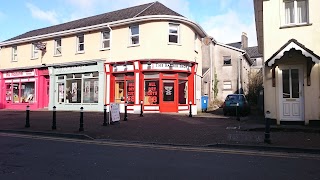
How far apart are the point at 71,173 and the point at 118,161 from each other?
1.48m

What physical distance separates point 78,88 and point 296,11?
18.0 metres

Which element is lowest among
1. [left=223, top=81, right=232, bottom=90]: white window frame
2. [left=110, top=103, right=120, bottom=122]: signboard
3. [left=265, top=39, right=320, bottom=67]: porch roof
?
[left=110, top=103, right=120, bottom=122]: signboard

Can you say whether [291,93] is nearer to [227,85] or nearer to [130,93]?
[130,93]

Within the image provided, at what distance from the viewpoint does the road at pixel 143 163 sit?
634 cm

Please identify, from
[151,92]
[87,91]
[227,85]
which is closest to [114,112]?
[151,92]

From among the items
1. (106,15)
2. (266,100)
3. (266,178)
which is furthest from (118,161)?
(106,15)

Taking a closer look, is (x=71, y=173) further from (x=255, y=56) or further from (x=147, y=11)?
(x=255, y=56)

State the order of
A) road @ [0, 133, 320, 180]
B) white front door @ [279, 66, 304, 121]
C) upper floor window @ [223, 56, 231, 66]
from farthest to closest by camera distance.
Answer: upper floor window @ [223, 56, 231, 66] < white front door @ [279, 66, 304, 121] < road @ [0, 133, 320, 180]

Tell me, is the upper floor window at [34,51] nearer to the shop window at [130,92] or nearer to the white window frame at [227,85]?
the shop window at [130,92]

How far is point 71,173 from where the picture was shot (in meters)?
6.43

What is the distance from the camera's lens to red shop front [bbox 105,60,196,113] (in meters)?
22.9

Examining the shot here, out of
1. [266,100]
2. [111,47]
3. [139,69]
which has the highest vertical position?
[111,47]

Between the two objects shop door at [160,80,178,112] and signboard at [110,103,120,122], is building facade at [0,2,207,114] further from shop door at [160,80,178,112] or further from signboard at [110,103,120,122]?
signboard at [110,103,120,122]

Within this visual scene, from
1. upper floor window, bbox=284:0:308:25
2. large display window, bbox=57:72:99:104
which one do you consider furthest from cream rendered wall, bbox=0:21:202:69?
upper floor window, bbox=284:0:308:25
